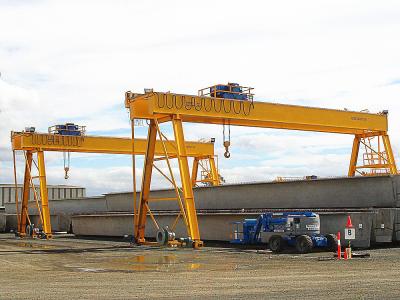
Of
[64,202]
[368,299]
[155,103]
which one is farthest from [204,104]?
[64,202]

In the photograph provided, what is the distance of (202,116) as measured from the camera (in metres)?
25.3

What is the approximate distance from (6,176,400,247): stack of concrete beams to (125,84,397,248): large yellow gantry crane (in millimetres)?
2865

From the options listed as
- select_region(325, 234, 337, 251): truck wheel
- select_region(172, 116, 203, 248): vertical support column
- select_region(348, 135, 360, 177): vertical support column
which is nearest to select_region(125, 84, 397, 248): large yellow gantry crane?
select_region(172, 116, 203, 248): vertical support column

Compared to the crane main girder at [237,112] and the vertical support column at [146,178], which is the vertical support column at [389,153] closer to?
the crane main girder at [237,112]

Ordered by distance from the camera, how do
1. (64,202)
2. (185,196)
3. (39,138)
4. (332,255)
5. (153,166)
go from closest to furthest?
(332,255)
(185,196)
(153,166)
(39,138)
(64,202)

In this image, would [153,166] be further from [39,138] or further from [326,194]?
[39,138]

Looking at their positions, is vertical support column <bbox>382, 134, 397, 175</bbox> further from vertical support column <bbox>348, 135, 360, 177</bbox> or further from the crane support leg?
the crane support leg

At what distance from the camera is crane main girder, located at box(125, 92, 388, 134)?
81.0ft

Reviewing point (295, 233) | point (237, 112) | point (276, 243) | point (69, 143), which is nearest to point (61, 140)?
point (69, 143)

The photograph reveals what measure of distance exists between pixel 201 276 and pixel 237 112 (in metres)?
13.5

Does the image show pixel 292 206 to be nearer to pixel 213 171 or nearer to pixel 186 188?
pixel 186 188

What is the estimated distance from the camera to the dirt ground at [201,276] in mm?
10398

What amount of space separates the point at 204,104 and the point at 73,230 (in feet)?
60.2

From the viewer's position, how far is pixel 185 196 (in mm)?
24562
